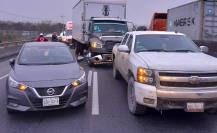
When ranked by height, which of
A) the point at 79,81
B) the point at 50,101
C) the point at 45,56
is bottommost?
the point at 50,101

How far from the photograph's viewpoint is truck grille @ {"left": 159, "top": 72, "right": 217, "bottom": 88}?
20.7ft

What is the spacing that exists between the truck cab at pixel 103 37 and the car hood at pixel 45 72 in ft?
23.3

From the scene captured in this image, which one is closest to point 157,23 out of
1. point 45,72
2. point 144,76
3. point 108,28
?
point 108,28

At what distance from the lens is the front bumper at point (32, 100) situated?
6789mm

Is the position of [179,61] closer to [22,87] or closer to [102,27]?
[22,87]

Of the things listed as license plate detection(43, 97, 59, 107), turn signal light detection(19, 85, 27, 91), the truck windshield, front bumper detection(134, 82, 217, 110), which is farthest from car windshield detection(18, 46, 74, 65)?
the truck windshield

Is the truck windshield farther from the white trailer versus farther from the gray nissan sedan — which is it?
the gray nissan sedan

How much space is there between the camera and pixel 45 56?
27.9 ft

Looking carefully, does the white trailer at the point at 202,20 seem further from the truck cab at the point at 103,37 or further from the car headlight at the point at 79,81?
the car headlight at the point at 79,81

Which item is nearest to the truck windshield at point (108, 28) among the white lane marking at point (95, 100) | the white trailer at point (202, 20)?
the white trailer at point (202, 20)

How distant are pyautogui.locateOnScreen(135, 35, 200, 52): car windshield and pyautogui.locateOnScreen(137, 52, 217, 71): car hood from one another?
1.75 ft

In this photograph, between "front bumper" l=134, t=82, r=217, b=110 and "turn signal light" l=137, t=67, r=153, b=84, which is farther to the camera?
"turn signal light" l=137, t=67, r=153, b=84

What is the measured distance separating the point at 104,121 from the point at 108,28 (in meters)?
9.91

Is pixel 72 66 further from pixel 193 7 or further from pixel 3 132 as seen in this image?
pixel 193 7
